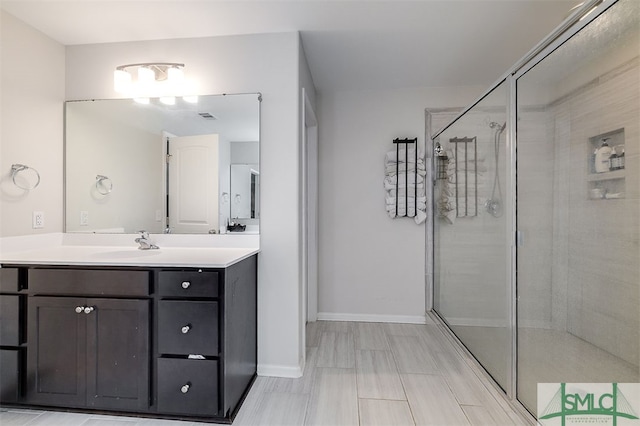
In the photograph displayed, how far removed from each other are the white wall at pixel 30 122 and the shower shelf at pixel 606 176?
3.13 m

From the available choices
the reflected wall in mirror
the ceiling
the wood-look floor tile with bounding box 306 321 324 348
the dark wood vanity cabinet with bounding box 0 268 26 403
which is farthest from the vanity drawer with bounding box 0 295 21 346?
the wood-look floor tile with bounding box 306 321 324 348

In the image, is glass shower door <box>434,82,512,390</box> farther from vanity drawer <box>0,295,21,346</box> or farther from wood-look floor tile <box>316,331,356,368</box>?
vanity drawer <box>0,295,21,346</box>

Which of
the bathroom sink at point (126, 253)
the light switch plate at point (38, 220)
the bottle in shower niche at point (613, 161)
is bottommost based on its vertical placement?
the bathroom sink at point (126, 253)

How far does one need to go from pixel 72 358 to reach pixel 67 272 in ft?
1.49

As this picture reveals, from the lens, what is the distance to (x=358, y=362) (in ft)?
7.37

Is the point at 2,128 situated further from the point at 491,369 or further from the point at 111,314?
the point at 491,369

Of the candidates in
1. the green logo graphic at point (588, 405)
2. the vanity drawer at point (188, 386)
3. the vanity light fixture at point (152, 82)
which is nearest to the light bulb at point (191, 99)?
the vanity light fixture at point (152, 82)

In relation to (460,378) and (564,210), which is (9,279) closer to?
(460,378)

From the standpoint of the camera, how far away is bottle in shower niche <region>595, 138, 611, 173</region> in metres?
1.29

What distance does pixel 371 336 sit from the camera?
2744 mm

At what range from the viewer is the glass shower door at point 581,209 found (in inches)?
47.3

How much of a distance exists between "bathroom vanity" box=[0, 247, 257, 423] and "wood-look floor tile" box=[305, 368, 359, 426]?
0.45 m

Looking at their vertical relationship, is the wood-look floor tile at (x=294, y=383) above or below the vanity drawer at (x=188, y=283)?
below

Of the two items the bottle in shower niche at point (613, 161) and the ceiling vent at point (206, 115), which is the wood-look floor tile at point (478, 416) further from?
the ceiling vent at point (206, 115)
